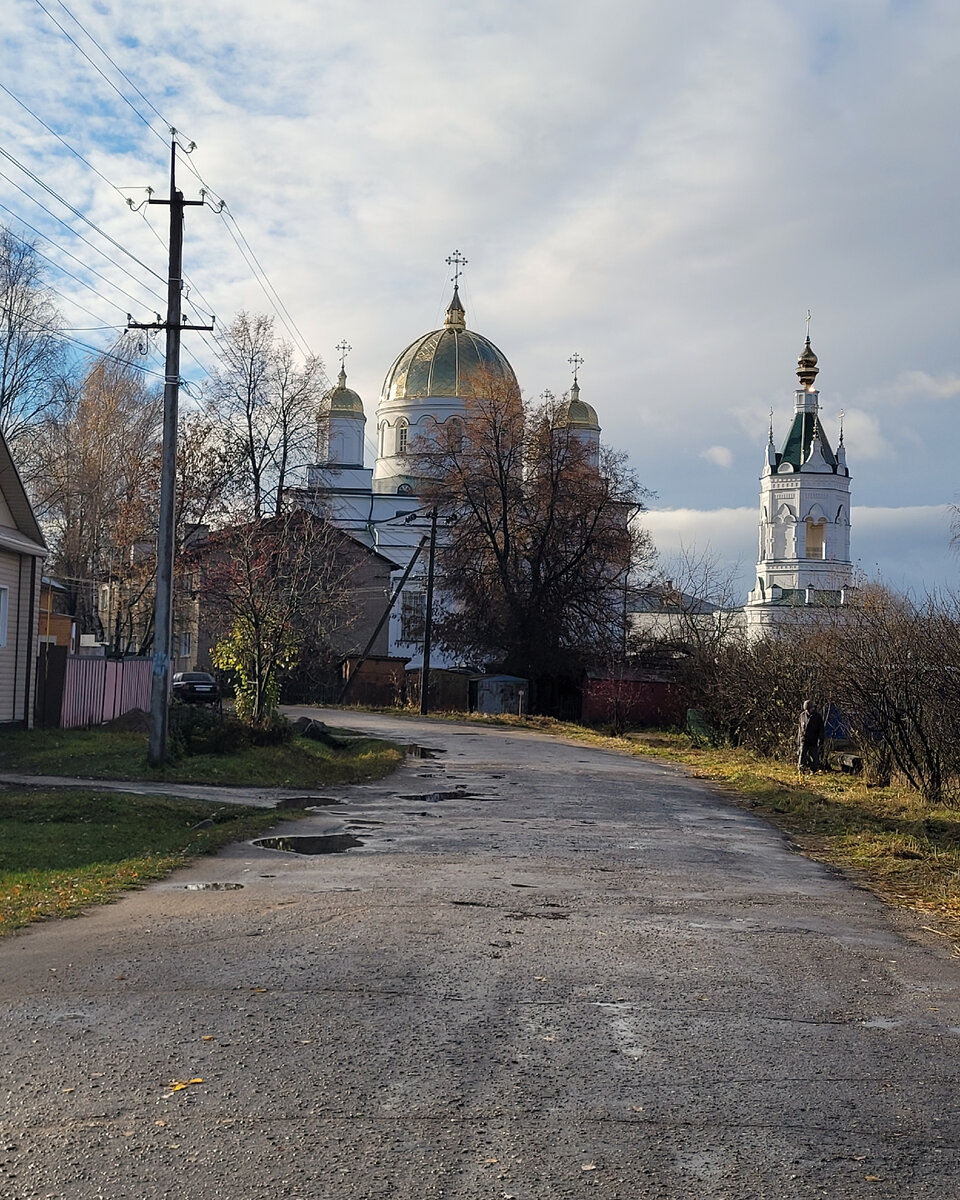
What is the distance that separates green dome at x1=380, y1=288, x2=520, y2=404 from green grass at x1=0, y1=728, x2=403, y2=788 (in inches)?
1709

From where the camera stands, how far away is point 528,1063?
5266mm

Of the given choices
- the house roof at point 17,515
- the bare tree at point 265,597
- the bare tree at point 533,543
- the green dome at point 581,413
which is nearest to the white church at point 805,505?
the green dome at point 581,413

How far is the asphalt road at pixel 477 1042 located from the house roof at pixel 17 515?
48.6 feet

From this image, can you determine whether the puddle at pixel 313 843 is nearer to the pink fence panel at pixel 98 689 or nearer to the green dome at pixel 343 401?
the pink fence panel at pixel 98 689

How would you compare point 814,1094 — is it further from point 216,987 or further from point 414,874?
point 414,874

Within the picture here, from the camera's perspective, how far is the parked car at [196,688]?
131ft

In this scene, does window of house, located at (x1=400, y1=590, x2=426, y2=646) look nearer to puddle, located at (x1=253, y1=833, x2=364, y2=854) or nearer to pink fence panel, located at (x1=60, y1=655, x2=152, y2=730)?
pink fence panel, located at (x1=60, y1=655, x2=152, y2=730)

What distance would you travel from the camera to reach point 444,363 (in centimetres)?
6612

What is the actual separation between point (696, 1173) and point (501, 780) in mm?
16088

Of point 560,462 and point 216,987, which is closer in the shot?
point 216,987

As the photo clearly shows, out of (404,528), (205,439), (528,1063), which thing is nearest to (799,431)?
(404,528)

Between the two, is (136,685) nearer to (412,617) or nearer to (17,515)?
(17,515)

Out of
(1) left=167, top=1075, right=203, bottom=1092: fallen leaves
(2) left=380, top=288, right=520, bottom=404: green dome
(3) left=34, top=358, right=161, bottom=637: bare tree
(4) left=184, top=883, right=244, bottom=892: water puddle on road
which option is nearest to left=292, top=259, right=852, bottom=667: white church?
(2) left=380, top=288, right=520, bottom=404: green dome

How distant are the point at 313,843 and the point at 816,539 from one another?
8618 centimetres
